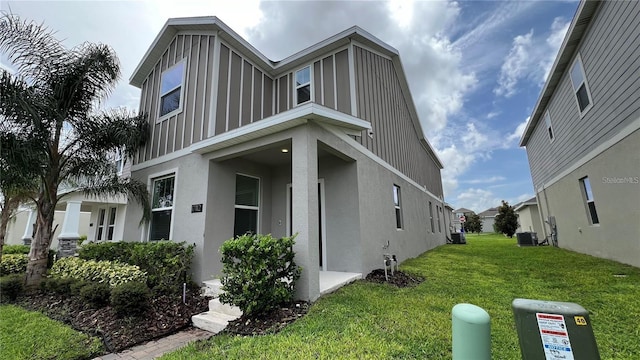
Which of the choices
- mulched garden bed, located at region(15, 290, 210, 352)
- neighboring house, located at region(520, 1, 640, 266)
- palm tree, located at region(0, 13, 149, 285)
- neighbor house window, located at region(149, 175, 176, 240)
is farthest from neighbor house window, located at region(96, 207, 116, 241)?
neighboring house, located at region(520, 1, 640, 266)

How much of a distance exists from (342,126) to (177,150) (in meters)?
4.50

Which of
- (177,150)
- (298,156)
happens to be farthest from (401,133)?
(177,150)

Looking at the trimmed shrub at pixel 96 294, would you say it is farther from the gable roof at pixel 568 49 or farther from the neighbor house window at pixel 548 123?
the neighbor house window at pixel 548 123

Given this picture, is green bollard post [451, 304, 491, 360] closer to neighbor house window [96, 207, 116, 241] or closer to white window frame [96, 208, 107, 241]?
neighbor house window [96, 207, 116, 241]

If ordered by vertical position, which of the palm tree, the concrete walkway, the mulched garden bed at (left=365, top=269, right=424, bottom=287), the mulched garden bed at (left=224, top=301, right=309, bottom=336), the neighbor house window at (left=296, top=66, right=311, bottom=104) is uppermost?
the neighbor house window at (left=296, top=66, right=311, bottom=104)

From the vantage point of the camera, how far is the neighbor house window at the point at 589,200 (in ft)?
28.0

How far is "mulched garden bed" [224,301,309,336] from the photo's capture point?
3520 millimetres

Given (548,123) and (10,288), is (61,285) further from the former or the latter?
(548,123)

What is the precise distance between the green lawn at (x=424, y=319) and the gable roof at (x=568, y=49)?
6.92 metres

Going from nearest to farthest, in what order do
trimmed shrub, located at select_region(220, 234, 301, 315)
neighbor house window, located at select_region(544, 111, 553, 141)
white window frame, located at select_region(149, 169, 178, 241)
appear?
trimmed shrub, located at select_region(220, 234, 301, 315), white window frame, located at select_region(149, 169, 178, 241), neighbor house window, located at select_region(544, 111, 553, 141)

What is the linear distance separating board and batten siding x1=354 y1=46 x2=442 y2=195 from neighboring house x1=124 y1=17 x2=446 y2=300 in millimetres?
73

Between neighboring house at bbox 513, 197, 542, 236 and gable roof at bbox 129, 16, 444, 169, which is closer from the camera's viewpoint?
gable roof at bbox 129, 16, 444, 169

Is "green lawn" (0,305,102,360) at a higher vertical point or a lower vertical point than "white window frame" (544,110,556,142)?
lower

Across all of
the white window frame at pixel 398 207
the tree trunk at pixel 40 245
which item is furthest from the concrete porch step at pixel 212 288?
the white window frame at pixel 398 207
